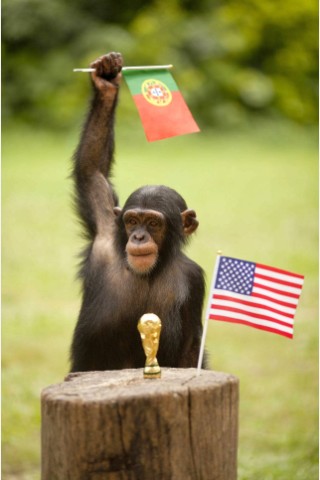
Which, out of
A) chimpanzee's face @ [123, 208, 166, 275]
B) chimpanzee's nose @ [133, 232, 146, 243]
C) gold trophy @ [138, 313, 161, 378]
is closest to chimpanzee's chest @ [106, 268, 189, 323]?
chimpanzee's face @ [123, 208, 166, 275]

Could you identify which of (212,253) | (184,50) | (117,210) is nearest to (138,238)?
(117,210)

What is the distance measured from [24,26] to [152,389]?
1706cm

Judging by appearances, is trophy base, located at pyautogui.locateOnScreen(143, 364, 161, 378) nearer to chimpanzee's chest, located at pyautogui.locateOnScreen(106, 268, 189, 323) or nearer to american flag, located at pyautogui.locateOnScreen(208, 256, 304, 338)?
american flag, located at pyautogui.locateOnScreen(208, 256, 304, 338)

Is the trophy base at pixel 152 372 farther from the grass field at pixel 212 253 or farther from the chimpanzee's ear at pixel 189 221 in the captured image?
the grass field at pixel 212 253

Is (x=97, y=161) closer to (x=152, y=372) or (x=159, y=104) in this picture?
(x=159, y=104)

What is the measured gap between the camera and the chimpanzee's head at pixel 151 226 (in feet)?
15.2

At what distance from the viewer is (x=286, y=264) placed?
38.7 ft

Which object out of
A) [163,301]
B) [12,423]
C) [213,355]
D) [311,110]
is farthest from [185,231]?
[311,110]

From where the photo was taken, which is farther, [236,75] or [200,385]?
[236,75]

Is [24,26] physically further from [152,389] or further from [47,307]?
[152,389]

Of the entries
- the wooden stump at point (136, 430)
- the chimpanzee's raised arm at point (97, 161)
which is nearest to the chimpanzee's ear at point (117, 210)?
the chimpanzee's raised arm at point (97, 161)

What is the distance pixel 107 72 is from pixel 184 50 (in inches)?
613

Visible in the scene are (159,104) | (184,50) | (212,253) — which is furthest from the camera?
(184,50)

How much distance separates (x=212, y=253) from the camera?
39.9 ft
